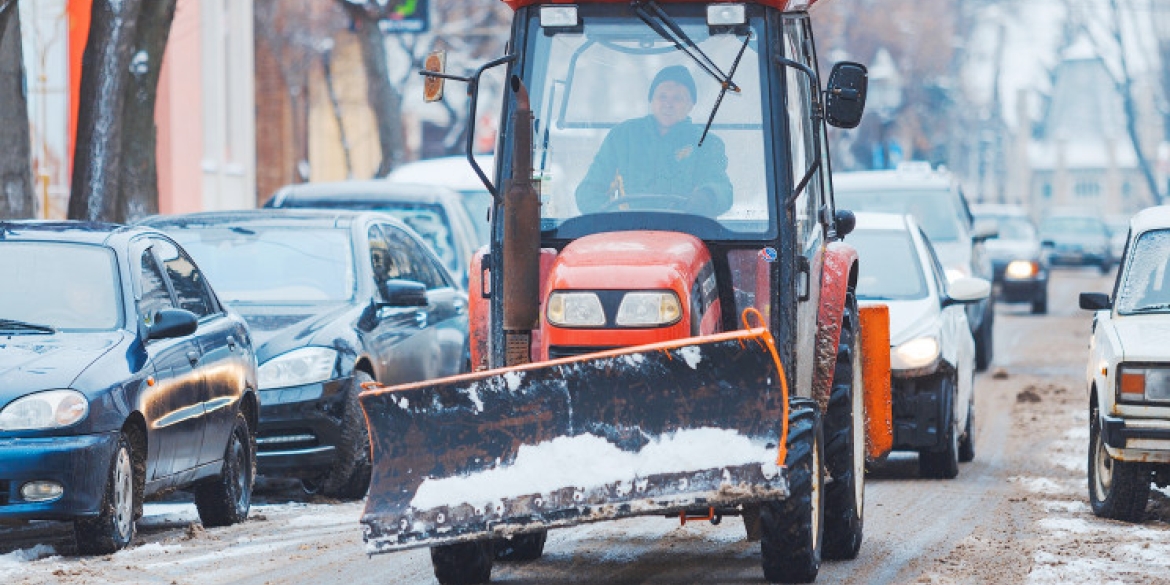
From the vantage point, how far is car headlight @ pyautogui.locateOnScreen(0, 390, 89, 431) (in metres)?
9.34

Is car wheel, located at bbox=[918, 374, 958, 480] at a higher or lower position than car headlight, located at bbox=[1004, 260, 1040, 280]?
higher

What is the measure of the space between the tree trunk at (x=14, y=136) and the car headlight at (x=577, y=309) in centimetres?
873

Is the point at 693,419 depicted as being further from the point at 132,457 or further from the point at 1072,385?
the point at 1072,385

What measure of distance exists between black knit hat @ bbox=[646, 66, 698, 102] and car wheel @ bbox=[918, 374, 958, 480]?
5.20m

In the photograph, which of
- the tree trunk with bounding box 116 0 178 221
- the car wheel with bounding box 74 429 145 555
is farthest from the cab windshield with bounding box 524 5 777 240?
the tree trunk with bounding box 116 0 178 221

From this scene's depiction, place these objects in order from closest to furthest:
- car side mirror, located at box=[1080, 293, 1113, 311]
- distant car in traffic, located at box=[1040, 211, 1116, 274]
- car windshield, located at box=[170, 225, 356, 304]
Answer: car side mirror, located at box=[1080, 293, 1113, 311] → car windshield, located at box=[170, 225, 356, 304] → distant car in traffic, located at box=[1040, 211, 1116, 274]

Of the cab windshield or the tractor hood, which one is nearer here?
the tractor hood

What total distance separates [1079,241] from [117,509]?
178 feet

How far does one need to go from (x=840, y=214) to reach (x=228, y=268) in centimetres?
460

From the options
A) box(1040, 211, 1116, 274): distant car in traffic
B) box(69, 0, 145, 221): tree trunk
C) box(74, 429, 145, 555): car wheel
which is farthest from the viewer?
box(1040, 211, 1116, 274): distant car in traffic

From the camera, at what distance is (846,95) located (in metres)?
8.79

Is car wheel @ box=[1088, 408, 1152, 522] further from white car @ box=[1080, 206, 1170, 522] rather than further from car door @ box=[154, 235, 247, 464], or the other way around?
car door @ box=[154, 235, 247, 464]

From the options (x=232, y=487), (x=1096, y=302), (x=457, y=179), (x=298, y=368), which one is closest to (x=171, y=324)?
(x=232, y=487)

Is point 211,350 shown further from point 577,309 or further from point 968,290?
point 968,290
